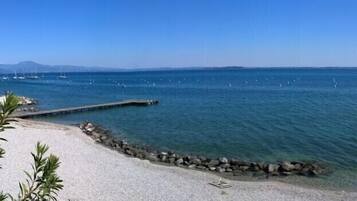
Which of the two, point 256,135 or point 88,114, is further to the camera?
point 88,114

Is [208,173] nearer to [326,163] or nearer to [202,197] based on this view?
[202,197]

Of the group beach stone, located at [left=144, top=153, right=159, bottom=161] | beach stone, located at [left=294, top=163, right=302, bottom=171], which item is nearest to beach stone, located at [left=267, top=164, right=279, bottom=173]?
beach stone, located at [left=294, top=163, right=302, bottom=171]

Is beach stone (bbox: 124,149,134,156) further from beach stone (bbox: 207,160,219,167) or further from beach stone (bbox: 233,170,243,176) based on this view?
beach stone (bbox: 233,170,243,176)

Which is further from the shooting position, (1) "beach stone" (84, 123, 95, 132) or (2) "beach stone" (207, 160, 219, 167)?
(1) "beach stone" (84, 123, 95, 132)

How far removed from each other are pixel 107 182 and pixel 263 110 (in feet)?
118

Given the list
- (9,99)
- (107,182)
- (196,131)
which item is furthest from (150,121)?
(9,99)

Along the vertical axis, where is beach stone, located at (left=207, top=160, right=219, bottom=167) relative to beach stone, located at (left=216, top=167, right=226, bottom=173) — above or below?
above

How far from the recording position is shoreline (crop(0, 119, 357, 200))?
56.9 ft

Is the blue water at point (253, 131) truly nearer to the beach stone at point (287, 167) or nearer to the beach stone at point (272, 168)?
the beach stone at point (287, 167)

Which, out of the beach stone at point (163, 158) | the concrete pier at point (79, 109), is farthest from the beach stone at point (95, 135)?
the concrete pier at point (79, 109)

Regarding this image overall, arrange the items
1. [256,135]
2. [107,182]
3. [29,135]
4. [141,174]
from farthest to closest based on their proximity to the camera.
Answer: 1. [256,135]
2. [29,135]
3. [141,174]
4. [107,182]

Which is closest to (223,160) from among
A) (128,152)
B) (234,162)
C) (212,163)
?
(234,162)

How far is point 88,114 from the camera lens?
50.0 meters

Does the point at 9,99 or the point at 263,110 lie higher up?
the point at 9,99
